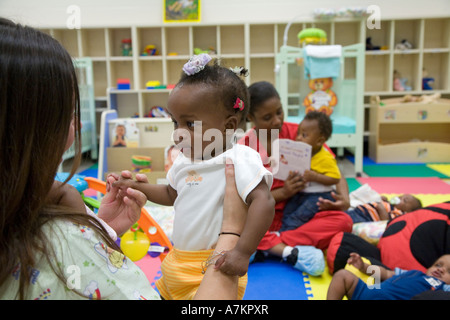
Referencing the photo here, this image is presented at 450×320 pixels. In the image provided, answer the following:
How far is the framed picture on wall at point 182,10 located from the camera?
228 inches

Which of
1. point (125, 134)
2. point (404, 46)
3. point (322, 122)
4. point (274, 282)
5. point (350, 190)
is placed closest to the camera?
point (274, 282)

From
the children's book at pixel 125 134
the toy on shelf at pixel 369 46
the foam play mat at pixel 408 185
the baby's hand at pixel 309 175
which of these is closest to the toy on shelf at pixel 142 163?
the children's book at pixel 125 134

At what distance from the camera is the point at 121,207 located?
96 centimetres

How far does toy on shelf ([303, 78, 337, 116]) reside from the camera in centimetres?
445

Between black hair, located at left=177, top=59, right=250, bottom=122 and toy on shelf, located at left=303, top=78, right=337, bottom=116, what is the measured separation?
3.61 m

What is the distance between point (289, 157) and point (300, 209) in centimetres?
36

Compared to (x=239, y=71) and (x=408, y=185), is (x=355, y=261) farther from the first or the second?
(x=408, y=185)

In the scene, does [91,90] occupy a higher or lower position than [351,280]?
higher

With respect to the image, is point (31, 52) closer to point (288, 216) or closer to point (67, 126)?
point (67, 126)

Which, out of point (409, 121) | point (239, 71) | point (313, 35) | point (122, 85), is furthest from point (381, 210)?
point (122, 85)

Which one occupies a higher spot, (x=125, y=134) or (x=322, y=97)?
(x=322, y=97)

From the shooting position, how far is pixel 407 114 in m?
5.13
